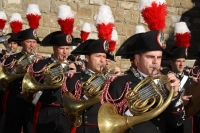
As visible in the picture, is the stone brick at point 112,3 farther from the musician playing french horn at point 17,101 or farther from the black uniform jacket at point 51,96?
the black uniform jacket at point 51,96

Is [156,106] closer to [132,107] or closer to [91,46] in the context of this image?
[132,107]

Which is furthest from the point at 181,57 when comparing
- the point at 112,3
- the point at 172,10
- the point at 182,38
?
the point at 172,10

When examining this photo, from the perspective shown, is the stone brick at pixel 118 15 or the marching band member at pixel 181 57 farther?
the stone brick at pixel 118 15

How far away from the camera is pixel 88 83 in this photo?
15.0 ft

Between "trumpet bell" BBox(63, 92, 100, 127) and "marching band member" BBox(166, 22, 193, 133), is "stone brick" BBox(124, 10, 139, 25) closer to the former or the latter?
"marching band member" BBox(166, 22, 193, 133)

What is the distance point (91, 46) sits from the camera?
16.6 feet

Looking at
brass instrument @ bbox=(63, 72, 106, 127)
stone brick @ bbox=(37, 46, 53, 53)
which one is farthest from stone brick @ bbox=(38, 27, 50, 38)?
brass instrument @ bbox=(63, 72, 106, 127)

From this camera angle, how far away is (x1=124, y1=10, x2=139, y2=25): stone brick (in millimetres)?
11109

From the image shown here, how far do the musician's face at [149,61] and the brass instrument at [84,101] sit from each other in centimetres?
84

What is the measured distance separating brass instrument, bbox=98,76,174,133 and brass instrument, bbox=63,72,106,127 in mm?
874

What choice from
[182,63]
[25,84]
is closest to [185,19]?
[182,63]

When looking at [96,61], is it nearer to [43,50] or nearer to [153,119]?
[153,119]

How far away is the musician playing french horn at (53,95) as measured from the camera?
17.8 ft

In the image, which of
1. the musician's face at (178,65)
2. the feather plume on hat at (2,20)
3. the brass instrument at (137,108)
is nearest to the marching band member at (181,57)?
the musician's face at (178,65)
